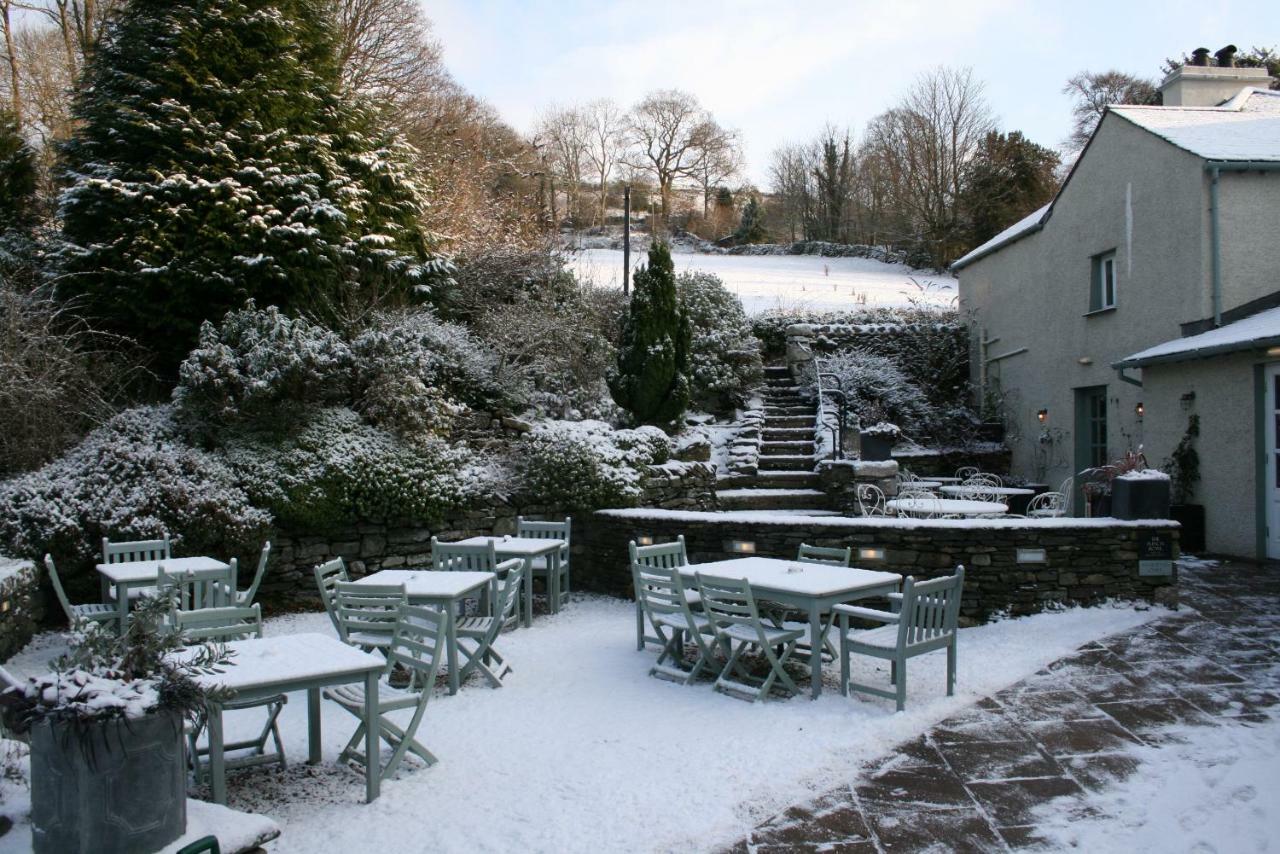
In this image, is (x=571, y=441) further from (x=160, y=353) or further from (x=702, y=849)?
(x=702, y=849)

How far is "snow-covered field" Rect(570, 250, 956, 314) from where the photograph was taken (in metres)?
21.2

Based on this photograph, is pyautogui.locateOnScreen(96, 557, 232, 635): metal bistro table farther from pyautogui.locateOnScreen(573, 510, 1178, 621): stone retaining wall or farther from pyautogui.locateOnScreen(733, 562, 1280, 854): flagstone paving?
pyautogui.locateOnScreen(573, 510, 1178, 621): stone retaining wall

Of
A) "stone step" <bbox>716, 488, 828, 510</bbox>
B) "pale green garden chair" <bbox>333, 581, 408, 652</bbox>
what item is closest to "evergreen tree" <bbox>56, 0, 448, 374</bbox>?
"stone step" <bbox>716, 488, 828, 510</bbox>

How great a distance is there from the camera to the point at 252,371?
8906 mm

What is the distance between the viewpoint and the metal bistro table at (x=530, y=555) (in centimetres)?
777

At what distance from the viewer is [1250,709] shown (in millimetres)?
4941

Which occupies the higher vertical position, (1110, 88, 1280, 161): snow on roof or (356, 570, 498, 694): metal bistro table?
(1110, 88, 1280, 161): snow on roof

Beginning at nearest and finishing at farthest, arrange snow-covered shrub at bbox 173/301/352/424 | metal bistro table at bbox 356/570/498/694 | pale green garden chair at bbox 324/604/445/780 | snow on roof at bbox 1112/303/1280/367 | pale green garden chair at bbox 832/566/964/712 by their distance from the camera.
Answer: pale green garden chair at bbox 324/604/445/780
pale green garden chair at bbox 832/566/964/712
metal bistro table at bbox 356/570/498/694
snow on roof at bbox 1112/303/1280/367
snow-covered shrub at bbox 173/301/352/424

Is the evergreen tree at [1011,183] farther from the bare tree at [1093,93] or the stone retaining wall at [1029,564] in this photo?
the stone retaining wall at [1029,564]

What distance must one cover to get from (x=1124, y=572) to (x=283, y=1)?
1194 centimetres

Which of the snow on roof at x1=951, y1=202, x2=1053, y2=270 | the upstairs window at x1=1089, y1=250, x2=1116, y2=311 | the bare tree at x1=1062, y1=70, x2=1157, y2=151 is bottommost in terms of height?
the upstairs window at x1=1089, y1=250, x2=1116, y2=311

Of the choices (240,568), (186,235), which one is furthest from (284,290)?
(240,568)

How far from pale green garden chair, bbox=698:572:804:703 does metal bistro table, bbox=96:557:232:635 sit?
3771 mm

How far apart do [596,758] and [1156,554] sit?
17.5 feet
